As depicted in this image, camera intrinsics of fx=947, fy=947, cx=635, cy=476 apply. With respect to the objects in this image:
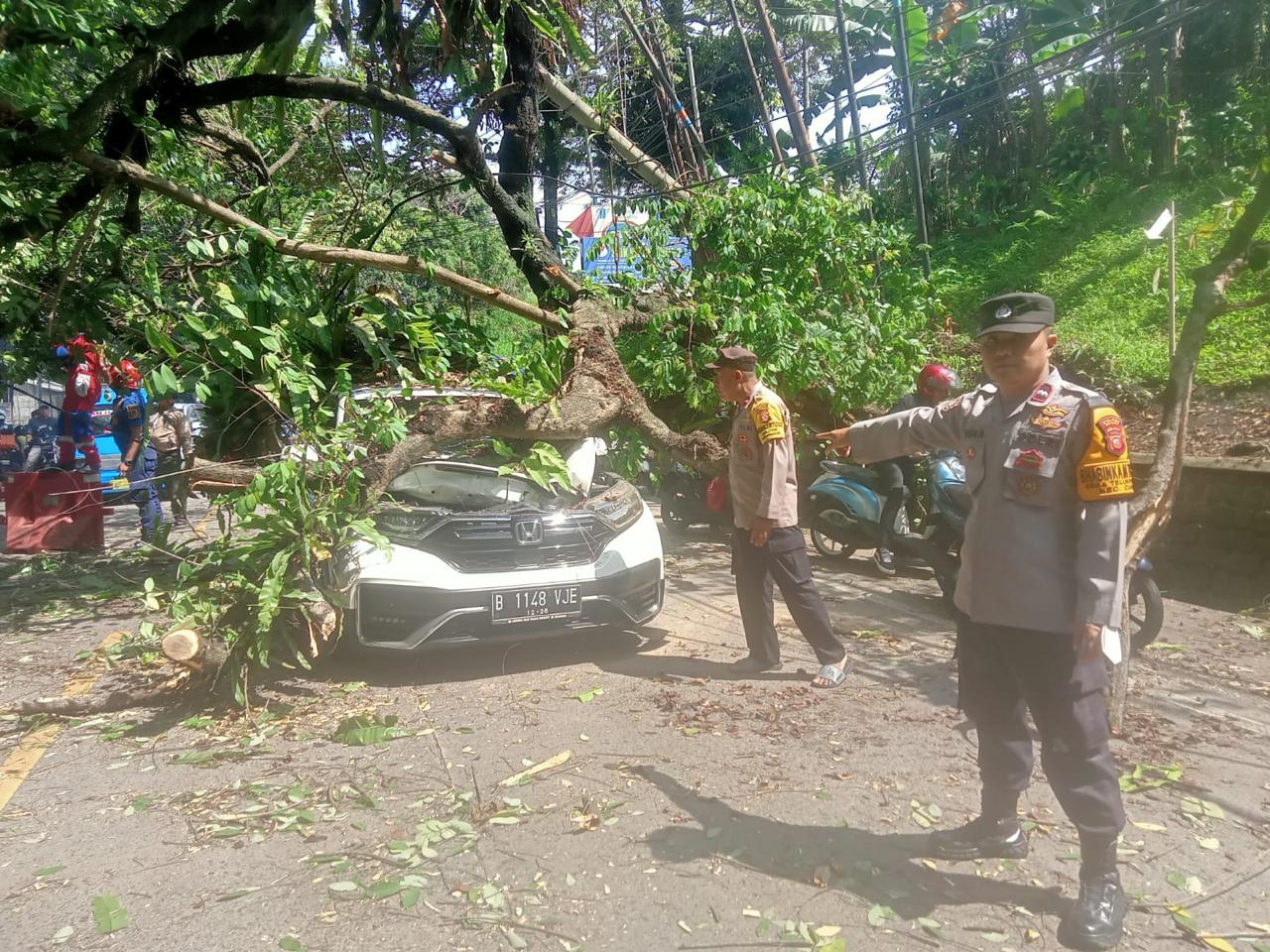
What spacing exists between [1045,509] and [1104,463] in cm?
26

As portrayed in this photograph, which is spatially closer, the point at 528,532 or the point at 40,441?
the point at 528,532

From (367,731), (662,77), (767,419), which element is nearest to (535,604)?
(367,731)

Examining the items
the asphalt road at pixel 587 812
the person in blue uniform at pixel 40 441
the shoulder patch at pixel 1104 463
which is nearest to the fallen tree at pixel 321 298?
the asphalt road at pixel 587 812

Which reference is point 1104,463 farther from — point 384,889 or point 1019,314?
point 384,889

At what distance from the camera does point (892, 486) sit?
8305 millimetres

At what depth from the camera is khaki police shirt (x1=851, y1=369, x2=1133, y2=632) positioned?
2850 mm

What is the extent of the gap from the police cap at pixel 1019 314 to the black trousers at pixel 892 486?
16.7 feet

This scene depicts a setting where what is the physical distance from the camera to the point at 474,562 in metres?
5.25

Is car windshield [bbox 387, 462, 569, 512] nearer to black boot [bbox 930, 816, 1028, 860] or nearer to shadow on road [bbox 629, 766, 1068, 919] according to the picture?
shadow on road [bbox 629, 766, 1068, 919]

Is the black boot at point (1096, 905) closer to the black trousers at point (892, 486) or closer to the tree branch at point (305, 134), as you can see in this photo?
the black trousers at point (892, 486)

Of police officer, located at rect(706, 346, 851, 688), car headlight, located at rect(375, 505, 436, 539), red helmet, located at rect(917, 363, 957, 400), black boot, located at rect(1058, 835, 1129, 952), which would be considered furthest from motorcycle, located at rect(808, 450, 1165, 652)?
car headlight, located at rect(375, 505, 436, 539)

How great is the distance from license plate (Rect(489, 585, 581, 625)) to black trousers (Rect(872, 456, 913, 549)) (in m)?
3.63

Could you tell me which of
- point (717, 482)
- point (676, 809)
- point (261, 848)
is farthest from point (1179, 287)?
point (261, 848)

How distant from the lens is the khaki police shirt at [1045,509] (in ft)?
9.35
